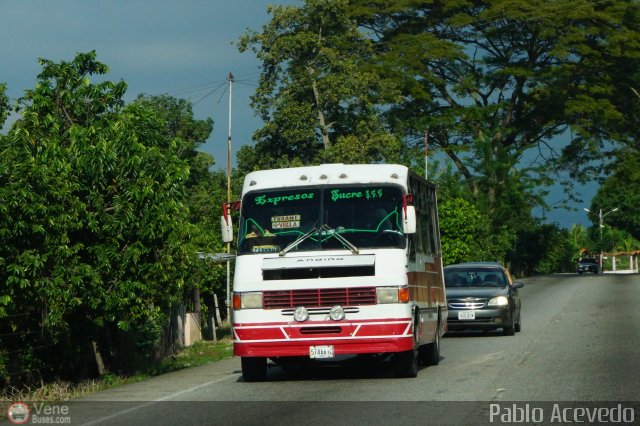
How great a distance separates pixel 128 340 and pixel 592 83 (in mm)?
44184

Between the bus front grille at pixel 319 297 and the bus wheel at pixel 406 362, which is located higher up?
the bus front grille at pixel 319 297

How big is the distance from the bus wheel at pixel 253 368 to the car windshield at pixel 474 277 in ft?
32.5

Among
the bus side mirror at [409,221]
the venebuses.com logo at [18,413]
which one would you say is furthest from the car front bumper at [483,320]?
the venebuses.com logo at [18,413]

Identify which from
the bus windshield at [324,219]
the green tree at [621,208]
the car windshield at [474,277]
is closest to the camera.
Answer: the bus windshield at [324,219]

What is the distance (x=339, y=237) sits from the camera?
619 inches

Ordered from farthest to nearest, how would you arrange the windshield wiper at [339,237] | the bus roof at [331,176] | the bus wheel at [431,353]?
the bus wheel at [431,353], the bus roof at [331,176], the windshield wiper at [339,237]

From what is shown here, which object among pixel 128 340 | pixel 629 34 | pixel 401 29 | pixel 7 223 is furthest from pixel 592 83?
pixel 7 223

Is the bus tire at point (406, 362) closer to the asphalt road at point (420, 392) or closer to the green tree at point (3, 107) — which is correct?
the asphalt road at point (420, 392)

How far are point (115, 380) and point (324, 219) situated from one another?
430 centimetres

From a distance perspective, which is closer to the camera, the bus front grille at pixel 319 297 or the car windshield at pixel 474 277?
the bus front grille at pixel 319 297

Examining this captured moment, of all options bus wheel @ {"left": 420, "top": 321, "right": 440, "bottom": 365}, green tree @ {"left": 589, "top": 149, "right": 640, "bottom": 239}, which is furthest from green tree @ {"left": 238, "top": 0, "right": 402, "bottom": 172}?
green tree @ {"left": 589, "top": 149, "right": 640, "bottom": 239}

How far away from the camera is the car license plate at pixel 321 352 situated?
1518cm

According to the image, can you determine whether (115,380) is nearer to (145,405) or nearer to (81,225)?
(81,225)

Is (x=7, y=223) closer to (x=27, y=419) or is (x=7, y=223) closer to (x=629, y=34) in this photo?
(x=27, y=419)
